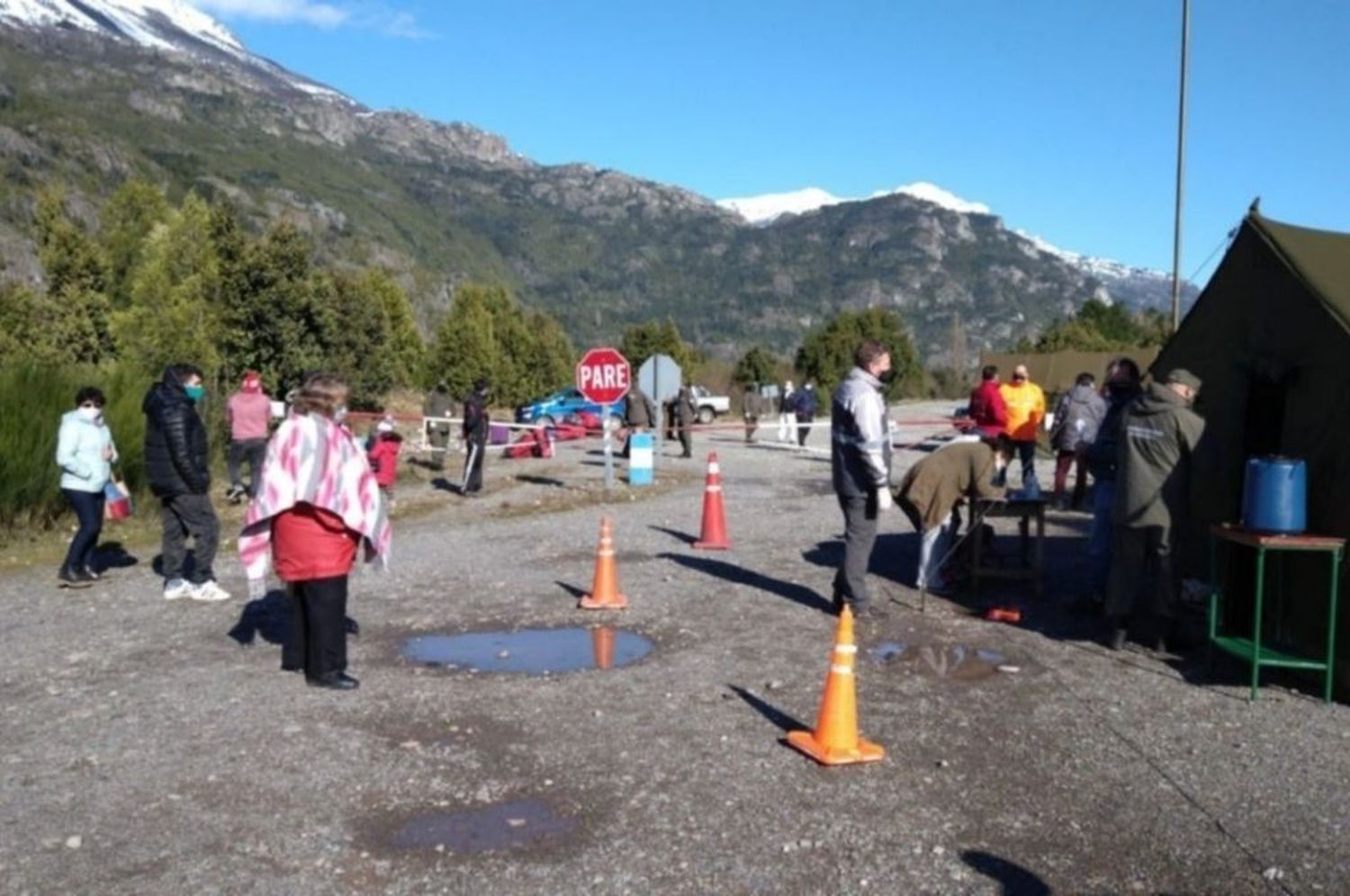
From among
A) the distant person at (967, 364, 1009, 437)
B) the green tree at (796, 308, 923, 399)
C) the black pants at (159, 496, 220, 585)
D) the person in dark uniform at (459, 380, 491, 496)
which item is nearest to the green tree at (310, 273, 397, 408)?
the person in dark uniform at (459, 380, 491, 496)

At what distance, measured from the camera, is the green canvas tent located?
7676mm

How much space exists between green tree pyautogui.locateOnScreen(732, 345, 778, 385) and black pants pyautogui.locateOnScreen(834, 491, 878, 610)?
48318mm

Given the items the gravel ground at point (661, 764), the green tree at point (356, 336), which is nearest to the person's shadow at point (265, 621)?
the gravel ground at point (661, 764)

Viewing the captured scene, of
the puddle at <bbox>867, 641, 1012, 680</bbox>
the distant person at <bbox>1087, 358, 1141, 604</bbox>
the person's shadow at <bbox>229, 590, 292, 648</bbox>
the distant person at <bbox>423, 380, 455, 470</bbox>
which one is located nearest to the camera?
the puddle at <bbox>867, 641, 1012, 680</bbox>

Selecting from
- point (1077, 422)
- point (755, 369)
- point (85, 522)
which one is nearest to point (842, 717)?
point (85, 522)

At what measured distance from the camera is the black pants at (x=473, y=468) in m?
19.0

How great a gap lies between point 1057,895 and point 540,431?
23.2m

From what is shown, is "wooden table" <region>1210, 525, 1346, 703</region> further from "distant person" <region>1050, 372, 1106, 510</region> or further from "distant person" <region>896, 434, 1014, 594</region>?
"distant person" <region>1050, 372, 1106, 510</region>

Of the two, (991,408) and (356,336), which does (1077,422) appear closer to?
(991,408)

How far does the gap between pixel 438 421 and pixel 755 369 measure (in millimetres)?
36619

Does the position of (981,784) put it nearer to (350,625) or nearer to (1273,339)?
(1273,339)

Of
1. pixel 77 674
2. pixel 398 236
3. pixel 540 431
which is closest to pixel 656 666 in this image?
pixel 77 674

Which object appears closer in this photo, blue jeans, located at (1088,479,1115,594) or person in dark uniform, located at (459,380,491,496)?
blue jeans, located at (1088,479,1115,594)

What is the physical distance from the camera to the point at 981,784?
19.5 ft
